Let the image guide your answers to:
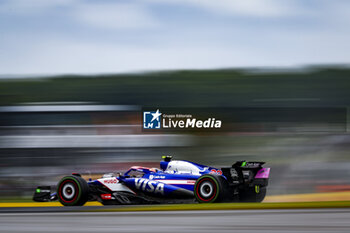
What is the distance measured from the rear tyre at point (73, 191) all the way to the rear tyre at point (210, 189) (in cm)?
217

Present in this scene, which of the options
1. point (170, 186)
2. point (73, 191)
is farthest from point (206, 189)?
point (73, 191)

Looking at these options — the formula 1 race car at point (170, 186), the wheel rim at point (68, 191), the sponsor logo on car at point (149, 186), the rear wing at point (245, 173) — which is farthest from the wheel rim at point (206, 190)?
the wheel rim at point (68, 191)

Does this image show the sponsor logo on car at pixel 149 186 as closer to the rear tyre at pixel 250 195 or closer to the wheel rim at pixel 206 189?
the wheel rim at pixel 206 189

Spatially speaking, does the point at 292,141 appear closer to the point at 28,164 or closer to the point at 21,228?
the point at 28,164

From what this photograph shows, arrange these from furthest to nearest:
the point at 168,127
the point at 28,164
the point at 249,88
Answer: the point at 249,88
the point at 168,127
the point at 28,164

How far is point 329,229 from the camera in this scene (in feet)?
16.2

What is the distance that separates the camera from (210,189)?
898cm

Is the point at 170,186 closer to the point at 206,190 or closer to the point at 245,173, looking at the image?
the point at 206,190

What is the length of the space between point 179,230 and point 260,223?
969mm

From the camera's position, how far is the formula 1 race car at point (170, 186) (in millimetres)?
9289

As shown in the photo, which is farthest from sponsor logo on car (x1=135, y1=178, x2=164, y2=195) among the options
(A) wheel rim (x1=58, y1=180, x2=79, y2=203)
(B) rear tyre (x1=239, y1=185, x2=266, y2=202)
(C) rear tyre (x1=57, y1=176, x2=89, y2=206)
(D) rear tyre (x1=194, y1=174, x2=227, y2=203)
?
(B) rear tyre (x1=239, y1=185, x2=266, y2=202)

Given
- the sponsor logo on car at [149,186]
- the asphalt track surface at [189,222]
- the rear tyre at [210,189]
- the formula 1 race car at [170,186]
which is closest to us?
the asphalt track surface at [189,222]

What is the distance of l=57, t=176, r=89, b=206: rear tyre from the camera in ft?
31.1

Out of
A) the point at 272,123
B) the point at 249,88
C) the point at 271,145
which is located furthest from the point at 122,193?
the point at 249,88
